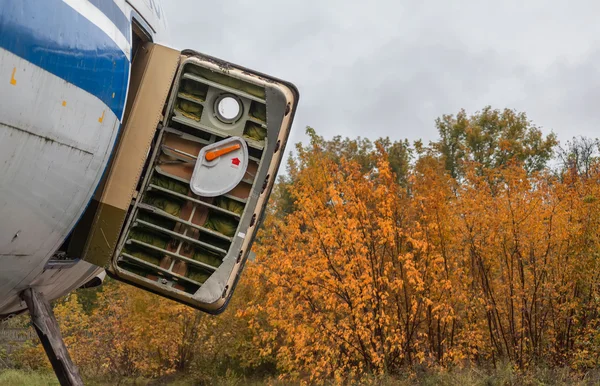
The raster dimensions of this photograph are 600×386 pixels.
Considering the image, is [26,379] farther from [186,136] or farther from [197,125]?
[197,125]

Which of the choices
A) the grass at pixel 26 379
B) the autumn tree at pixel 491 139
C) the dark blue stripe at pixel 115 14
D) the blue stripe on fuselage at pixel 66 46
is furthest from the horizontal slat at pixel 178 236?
the autumn tree at pixel 491 139

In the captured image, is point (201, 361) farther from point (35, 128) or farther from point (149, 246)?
point (35, 128)

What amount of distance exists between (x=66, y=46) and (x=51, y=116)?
48cm

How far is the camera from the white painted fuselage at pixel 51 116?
3.45 metres

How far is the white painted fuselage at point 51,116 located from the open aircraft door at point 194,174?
2.27ft

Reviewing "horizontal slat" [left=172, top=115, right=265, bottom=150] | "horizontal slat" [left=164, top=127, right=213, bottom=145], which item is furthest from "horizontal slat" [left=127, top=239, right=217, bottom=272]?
"horizontal slat" [left=172, top=115, right=265, bottom=150]

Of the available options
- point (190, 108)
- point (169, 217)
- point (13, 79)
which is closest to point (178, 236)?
point (169, 217)

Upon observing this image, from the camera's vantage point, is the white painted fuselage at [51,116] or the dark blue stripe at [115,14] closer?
the white painted fuselage at [51,116]

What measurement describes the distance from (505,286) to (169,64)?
988 cm

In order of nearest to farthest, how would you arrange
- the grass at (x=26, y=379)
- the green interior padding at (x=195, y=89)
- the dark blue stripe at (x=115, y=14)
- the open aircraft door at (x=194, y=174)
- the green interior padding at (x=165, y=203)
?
1. the dark blue stripe at (x=115, y=14)
2. the open aircraft door at (x=194, y=174)
3. the green interior padding at (x=165, y=203)
4. the green interior padding at (x=195, y=89)
5. the grass at (x=26, y=379)

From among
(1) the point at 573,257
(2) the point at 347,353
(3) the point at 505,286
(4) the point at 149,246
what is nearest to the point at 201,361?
(2) the point at 347,353

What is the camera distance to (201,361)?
21.2 m

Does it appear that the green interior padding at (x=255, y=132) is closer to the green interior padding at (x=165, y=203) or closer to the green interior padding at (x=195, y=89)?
the green interior padding at (x=195, y=89)

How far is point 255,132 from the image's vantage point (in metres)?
5.81
